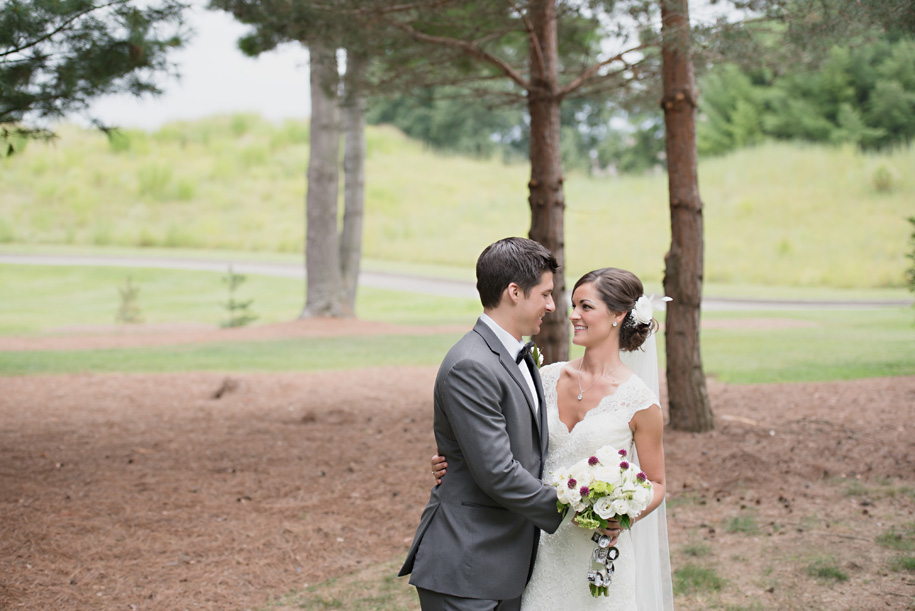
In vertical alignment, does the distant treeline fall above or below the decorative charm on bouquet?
above

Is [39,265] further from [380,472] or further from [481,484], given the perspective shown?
[481,484]

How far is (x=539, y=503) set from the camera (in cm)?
227

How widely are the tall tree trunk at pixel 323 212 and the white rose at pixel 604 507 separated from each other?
1604cm

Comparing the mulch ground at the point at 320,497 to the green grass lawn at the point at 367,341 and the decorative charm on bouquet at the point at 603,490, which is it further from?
the green grass lawn at the point at 367,341

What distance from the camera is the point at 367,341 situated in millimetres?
15945

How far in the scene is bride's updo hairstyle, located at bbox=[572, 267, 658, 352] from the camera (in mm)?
2824

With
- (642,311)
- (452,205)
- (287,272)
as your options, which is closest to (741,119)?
(452,205)

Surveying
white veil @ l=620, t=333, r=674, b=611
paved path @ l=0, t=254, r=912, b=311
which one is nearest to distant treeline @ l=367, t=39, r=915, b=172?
paved path @ l=0, t=254, r=912, b=311

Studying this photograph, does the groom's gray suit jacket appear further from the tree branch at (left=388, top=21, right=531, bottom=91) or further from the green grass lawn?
the green grass lawn

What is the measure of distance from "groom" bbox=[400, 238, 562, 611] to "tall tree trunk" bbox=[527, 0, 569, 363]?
5.31m

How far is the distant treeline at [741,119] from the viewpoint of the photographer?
Answer: 37.7 metres

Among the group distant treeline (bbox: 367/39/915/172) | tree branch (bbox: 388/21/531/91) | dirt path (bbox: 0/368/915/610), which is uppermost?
distant treeline (bbox: 367/39/915/172)

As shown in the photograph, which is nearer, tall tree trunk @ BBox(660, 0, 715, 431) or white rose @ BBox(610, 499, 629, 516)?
white rose @ BBox(610, 499, 629, 516)

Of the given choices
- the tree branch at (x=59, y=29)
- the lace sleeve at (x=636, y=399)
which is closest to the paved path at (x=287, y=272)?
the tree branch at (x=59, y=29)
